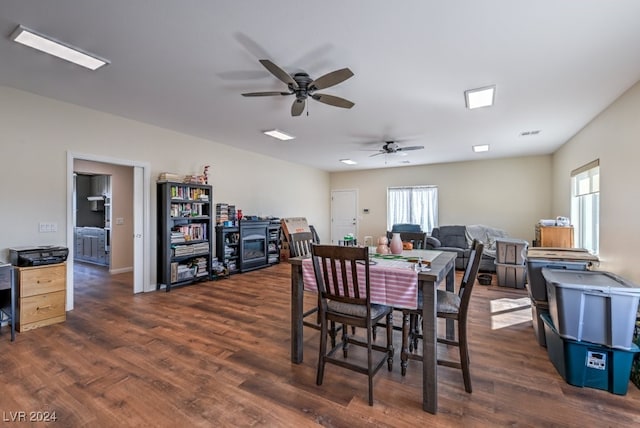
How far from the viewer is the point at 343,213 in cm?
980

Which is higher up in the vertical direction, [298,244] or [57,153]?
[57,153]

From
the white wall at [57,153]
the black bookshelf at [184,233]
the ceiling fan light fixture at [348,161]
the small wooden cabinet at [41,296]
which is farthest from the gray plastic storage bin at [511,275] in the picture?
the small wooden cabinet at [41,296]

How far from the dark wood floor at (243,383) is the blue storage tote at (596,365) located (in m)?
0.06

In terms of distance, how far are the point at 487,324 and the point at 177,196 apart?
16.0 feet

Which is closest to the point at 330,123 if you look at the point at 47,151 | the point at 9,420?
the point at 47,151

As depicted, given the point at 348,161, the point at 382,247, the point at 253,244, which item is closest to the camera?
the point at 382,247

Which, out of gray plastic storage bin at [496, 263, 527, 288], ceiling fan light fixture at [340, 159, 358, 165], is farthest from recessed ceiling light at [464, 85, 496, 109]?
ceiling fan light fixture at [340, 159, 358, 165]

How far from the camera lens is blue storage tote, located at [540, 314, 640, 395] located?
2.05 metres

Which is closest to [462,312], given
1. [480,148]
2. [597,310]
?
[597,310]

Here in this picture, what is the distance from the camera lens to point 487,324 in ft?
11.0

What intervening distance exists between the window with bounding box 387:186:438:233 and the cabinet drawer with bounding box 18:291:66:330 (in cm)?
761

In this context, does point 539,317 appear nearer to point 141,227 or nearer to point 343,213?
point 141,227

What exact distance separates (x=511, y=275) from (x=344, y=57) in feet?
15.3

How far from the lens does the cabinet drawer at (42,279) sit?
123 inches
